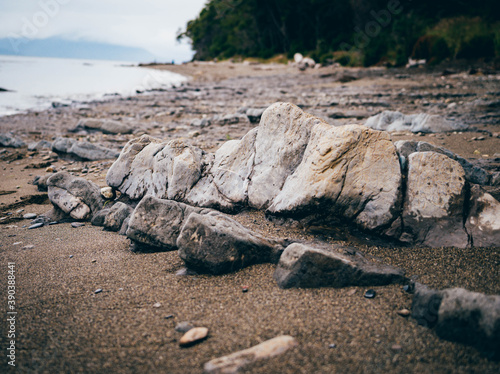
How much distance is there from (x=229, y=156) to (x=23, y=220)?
261cm

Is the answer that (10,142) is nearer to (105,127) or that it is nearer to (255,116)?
(105,127)

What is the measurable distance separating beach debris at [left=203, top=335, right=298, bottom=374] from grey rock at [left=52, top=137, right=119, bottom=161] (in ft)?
18.0

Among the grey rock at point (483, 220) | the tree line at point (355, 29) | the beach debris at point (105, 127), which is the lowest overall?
the grey rock at point (483, 220)

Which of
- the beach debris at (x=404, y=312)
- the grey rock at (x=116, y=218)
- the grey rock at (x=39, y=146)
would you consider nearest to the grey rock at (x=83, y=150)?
the grey rock at (x=39, y=146)

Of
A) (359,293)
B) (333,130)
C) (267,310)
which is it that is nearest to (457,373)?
(359,293)

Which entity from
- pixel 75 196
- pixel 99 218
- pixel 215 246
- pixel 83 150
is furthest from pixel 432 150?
pixel 83 150

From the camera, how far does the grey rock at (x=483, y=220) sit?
2.46 m

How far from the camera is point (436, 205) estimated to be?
260 cm

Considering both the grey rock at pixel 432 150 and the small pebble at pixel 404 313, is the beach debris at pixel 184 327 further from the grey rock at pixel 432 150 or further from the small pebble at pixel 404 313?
the grey rock at pixel 432 150

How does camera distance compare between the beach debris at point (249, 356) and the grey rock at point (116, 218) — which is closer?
the beach debris at point (249, 356)

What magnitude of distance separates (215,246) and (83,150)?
4.98 metres

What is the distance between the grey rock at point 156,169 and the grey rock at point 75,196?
0.26m

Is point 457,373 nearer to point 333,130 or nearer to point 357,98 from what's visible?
point 333,130

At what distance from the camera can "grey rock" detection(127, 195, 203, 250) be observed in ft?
9.46
